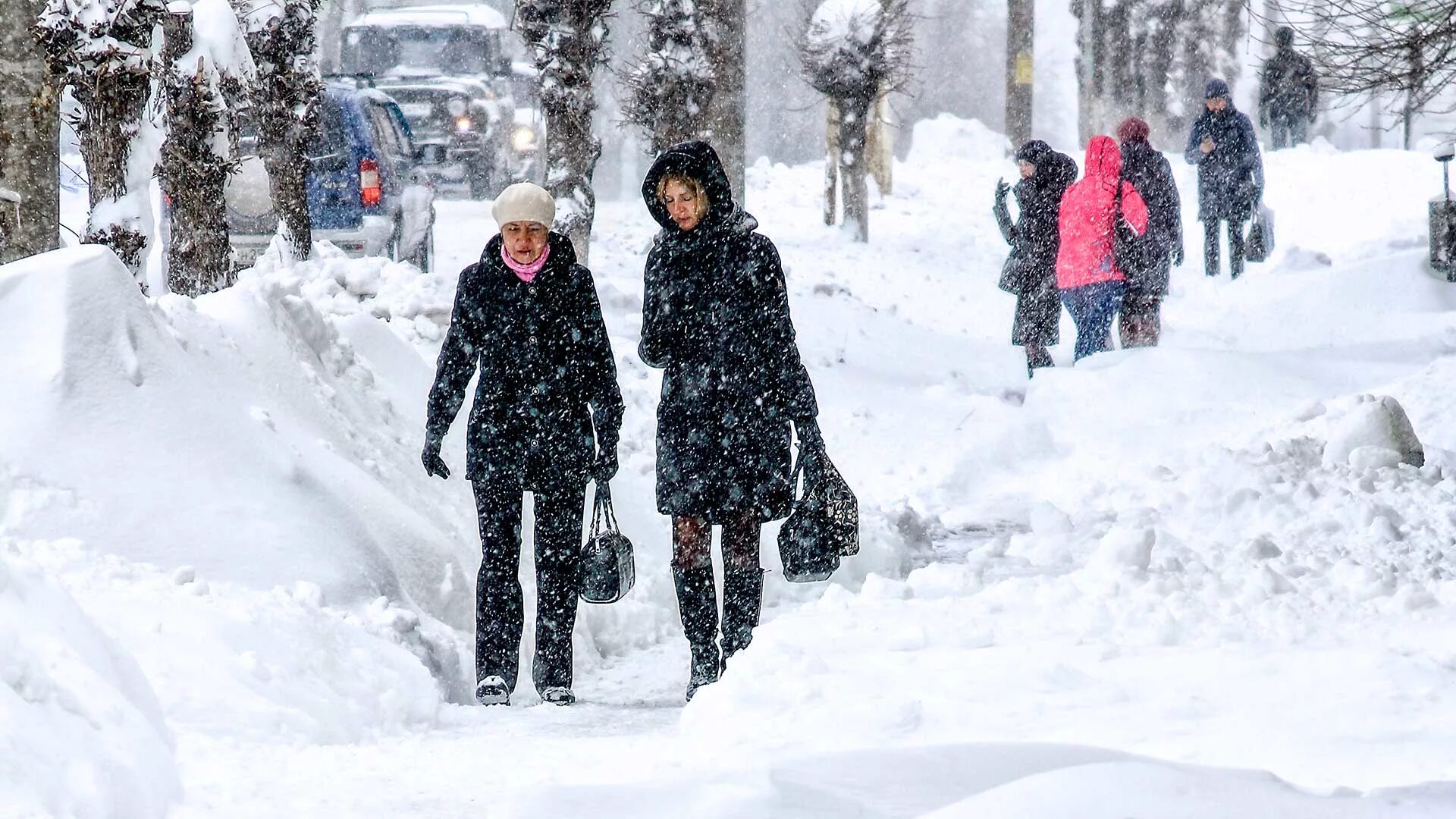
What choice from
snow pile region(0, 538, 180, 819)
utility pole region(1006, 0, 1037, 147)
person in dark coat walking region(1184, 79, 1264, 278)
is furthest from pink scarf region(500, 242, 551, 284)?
utility pole region(1006, 0, 1037, 147)

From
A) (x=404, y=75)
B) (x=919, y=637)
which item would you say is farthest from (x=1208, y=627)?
(x=404, y=75)

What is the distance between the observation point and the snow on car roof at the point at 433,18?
2275cm

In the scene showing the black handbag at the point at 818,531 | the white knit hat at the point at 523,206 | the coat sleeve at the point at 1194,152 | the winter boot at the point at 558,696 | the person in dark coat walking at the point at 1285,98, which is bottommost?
the winter boot at the point at 558,696

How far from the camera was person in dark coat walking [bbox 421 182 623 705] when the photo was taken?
209 inches

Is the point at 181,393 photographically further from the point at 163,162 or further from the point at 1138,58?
the point at 1138,58

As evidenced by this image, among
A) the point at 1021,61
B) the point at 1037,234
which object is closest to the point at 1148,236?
the point at 1037,234

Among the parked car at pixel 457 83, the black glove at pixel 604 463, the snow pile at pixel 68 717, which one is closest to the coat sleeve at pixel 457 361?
the black glove at pixel 604 463

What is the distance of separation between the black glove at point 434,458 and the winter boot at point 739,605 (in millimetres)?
883

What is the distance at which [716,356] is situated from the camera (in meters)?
5.08

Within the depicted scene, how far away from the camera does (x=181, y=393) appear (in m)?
5.79

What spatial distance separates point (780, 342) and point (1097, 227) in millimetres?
5092

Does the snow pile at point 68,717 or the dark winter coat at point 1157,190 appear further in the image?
the dark winter coat at point 1157,190

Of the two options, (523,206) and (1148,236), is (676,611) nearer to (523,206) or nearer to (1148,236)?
(523,206)

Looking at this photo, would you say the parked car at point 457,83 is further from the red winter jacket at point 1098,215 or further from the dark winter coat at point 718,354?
the dark winter coat at point 718,354
